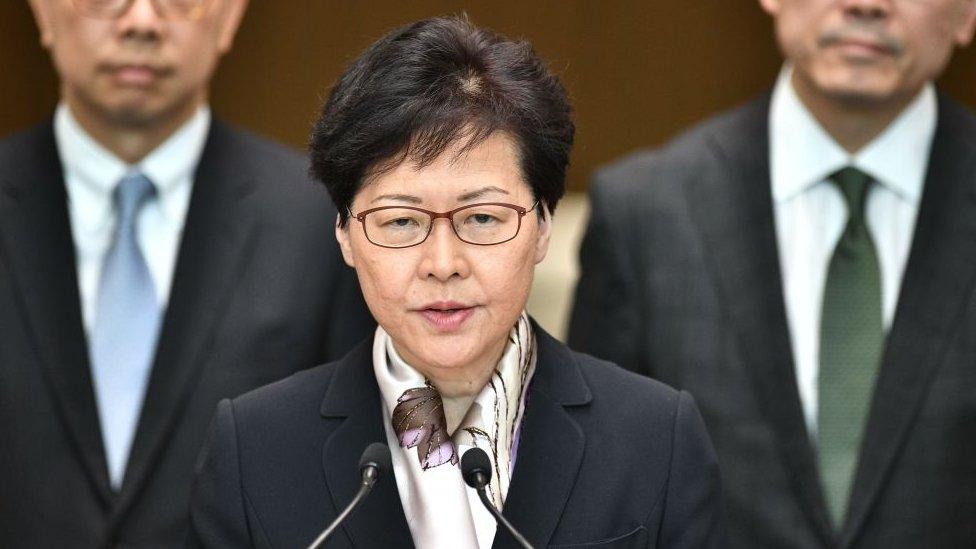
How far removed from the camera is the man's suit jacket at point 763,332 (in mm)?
2709

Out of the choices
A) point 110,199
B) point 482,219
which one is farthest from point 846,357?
point 110,199

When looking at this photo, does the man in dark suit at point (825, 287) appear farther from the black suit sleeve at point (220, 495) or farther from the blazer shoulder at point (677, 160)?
the black suit sleeve at point (220, 495)

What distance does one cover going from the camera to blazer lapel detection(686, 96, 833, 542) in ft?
8.96

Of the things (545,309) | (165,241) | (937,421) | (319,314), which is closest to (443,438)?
(319,314)

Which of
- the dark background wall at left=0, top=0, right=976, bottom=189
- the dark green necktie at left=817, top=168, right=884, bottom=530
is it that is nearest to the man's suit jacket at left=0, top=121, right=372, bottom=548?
the dark green necktie at left=817, top=168, right=884, bottom=530

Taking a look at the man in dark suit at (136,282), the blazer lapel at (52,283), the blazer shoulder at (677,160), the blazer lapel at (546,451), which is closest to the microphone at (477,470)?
the blazer lapel at (546,451)

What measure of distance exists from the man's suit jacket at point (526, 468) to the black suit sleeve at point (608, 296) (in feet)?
2.25

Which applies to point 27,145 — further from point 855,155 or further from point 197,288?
point 855,155

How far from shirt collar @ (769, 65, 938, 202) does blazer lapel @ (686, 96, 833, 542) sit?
0.10 feet

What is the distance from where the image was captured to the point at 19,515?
2.60 m

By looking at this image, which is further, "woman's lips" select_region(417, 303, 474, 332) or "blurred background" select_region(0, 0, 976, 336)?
"blurred background" select_region(0, 0, 976, 336)

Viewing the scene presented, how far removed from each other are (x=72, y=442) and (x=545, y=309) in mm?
2376

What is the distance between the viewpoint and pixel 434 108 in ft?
6.42

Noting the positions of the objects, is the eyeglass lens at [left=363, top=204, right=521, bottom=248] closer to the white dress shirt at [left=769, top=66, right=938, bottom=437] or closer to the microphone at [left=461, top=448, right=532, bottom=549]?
the microphone at [left=461, top=448, right=532, bottom=549]
